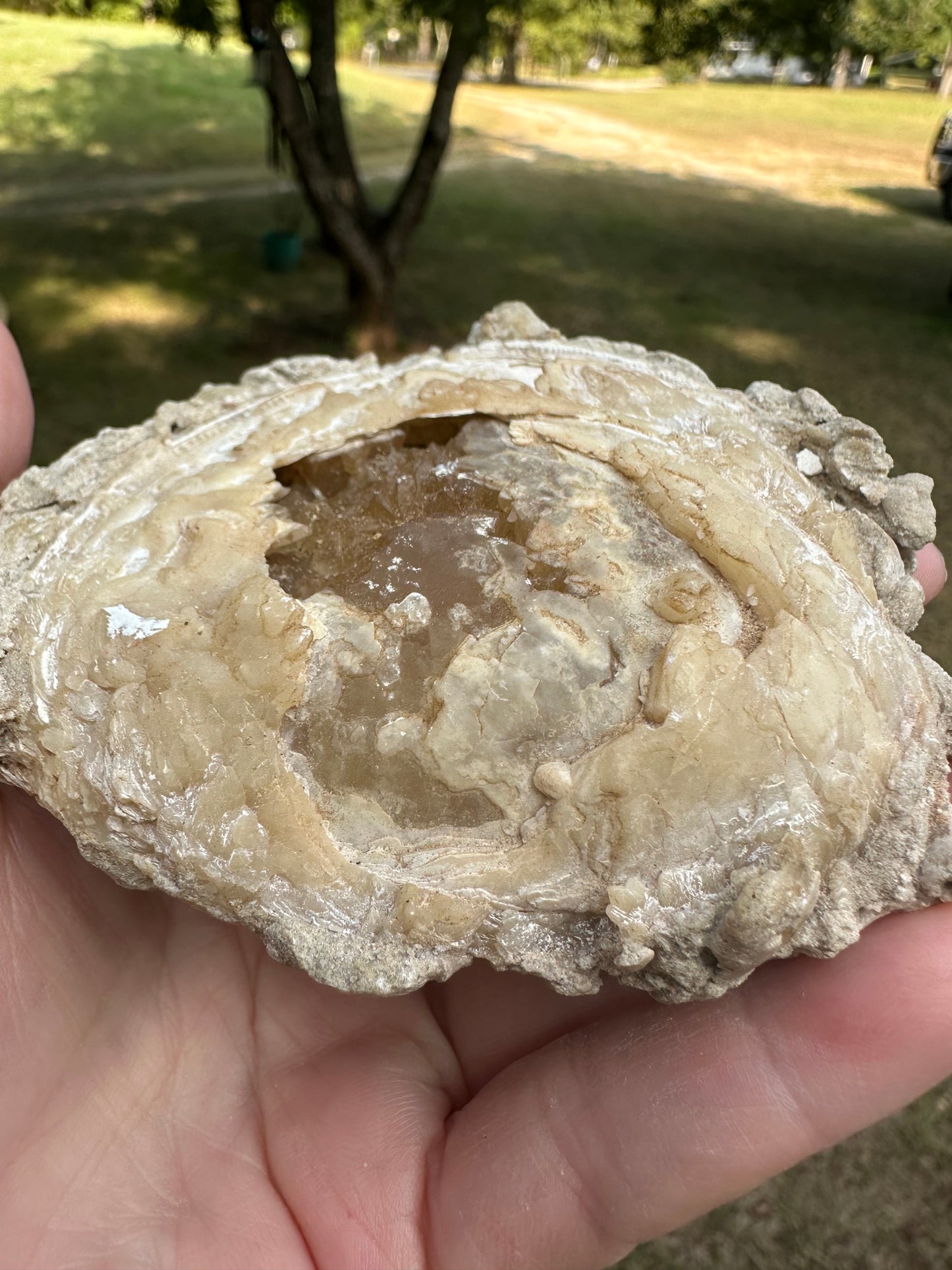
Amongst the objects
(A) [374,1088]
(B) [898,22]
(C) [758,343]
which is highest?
(B) [898,22]

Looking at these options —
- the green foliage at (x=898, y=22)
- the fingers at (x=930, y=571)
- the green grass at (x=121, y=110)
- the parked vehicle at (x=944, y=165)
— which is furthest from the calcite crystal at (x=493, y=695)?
the parked vehicle at (x=944, y=165)

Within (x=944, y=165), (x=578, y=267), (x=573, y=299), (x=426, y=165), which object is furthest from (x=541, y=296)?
(x=944, y=165)

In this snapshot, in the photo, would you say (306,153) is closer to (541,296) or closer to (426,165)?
(426,165)

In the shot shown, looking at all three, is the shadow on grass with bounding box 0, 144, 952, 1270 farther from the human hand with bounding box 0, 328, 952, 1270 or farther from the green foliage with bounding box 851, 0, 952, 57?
the green foliage with bounding box 851, 0, 952, 57

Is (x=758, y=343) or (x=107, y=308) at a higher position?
(x=758, y=343)

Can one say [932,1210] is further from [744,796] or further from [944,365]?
[944,365]

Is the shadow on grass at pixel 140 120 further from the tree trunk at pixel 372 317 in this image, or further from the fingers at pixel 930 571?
the fingers at pixel 930 571
